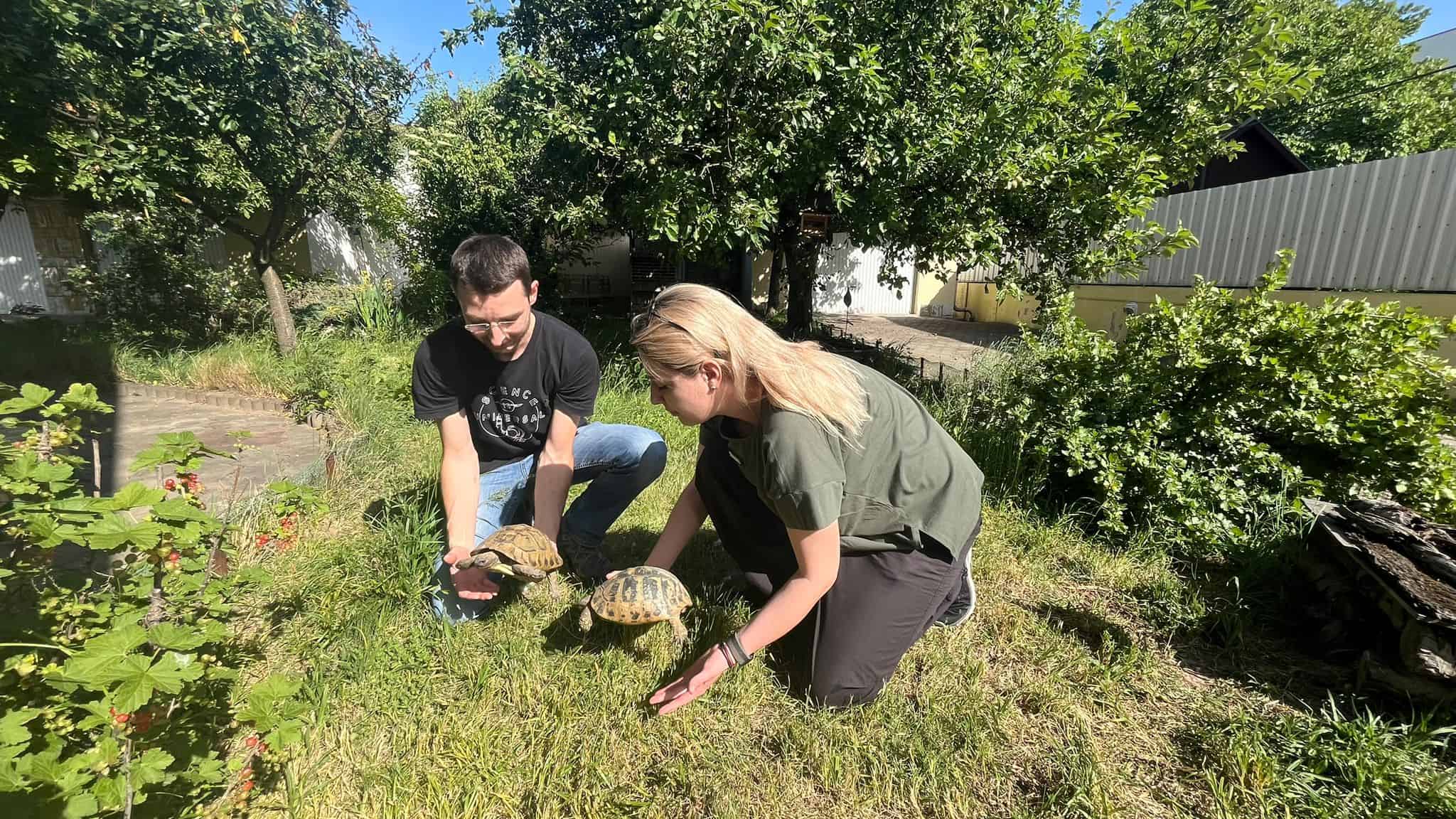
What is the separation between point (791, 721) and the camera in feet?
6.61

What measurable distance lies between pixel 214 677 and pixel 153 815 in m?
0.36

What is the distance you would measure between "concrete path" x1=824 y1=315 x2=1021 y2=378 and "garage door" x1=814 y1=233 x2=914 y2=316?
1003 millimetres

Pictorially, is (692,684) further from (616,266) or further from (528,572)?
(616,266)


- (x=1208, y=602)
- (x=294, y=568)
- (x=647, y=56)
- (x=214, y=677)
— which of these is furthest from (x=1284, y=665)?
(x=647, y=56)

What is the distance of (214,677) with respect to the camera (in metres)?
1.37

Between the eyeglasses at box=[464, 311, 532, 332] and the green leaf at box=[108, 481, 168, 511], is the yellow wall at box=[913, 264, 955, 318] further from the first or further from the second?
the green leaf at box=[108, 481, 168, 511]

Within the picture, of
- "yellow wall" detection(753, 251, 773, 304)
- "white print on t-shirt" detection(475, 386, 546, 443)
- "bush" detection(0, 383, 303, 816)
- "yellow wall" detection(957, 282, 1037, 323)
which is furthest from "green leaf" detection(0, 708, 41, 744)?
"yellow wall" detection(753, 251, 773, 304)

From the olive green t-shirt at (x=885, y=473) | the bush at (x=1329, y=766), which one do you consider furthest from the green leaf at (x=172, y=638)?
the bush at (x=1329, y=766)

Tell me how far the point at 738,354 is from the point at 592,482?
4.85ft

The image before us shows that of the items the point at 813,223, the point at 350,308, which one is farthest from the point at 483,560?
the point at 350,308

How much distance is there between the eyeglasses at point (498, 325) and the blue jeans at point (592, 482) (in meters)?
0.66

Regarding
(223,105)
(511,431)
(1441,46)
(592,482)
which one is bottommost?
(592,482)

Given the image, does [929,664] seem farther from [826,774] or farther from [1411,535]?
[1411,535]

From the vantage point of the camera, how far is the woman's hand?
1.88 m
